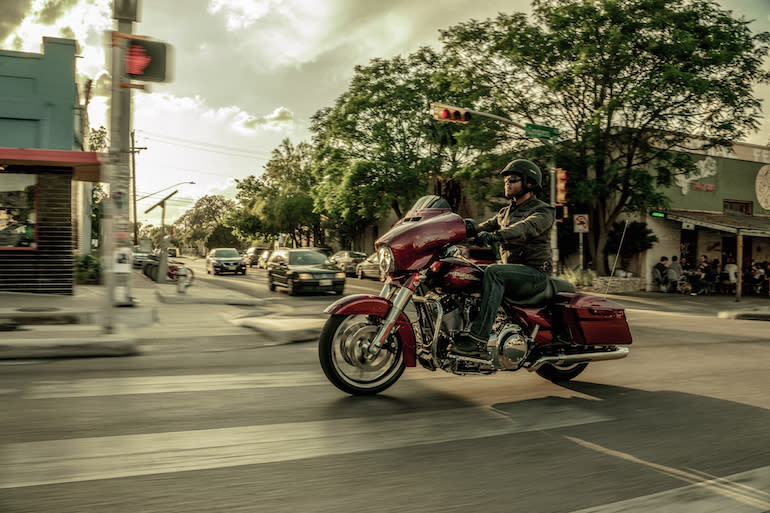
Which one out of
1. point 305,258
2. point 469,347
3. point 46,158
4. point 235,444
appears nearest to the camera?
point 235,444

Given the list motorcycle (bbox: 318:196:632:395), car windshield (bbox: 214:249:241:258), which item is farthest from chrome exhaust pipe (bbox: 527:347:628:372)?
car windshield (bbox: 214:249:241:258)

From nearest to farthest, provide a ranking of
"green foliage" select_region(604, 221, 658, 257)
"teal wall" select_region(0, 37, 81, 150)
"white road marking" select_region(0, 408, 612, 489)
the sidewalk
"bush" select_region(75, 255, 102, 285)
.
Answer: "white road marking" select_region(0, 408, 612, 489)
the sidewalk
"teal wall" select_region(0, 37, 81, 150)
"bush" select_region(75, 255, 102, 285)
"green foliage" select_region(604, 221, 658, 257)

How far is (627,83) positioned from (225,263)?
81.0 ft

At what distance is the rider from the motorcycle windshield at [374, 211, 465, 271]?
31cm

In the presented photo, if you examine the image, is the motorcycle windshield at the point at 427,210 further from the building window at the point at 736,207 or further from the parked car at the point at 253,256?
the parked car at the point at 253,256

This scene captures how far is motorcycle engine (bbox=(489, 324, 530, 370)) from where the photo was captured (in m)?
4.75

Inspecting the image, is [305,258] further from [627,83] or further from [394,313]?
[394,313]

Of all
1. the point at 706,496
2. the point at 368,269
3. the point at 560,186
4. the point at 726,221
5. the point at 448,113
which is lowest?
the point at 706,496

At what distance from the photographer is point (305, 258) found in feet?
70.6

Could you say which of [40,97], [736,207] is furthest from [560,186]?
[736,207]

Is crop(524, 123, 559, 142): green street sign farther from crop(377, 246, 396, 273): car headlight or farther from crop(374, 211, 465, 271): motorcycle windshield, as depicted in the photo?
crop(377, 246, 396, 273): car headlight

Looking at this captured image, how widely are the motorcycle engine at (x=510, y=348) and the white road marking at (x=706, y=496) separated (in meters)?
1.55

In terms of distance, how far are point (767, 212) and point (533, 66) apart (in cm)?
1648

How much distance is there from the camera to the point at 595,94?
22750 millimetres
